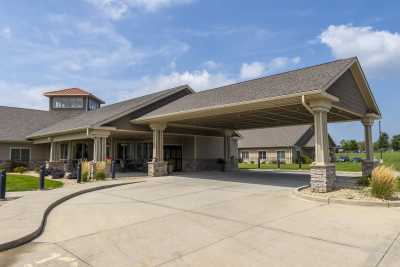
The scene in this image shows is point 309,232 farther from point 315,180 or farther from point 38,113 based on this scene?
point 38,113

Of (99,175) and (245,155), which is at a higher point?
(245,155)

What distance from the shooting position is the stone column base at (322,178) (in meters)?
10.3

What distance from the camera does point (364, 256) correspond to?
455 cm

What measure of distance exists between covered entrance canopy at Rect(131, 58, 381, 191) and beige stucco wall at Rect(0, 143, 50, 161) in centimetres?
1343

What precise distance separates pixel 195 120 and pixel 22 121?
20886 millimetres

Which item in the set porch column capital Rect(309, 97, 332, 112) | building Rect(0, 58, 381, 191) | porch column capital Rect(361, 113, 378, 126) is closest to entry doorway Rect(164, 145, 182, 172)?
building Rect(0, 58, 381, 191)

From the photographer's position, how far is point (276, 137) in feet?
130

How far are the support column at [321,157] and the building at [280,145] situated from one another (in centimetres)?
2664

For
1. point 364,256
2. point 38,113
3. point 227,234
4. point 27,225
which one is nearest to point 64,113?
point 38,113

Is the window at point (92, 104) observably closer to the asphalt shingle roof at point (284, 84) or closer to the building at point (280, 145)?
the building at point (280, 145)

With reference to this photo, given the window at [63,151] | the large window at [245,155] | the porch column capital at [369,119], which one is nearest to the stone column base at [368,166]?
the porch column capital at [369,119]

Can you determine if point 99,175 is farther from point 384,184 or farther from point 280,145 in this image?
point 280,145

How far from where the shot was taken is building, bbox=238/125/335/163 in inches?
1460

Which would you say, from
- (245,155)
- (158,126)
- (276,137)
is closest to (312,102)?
(158,126)
